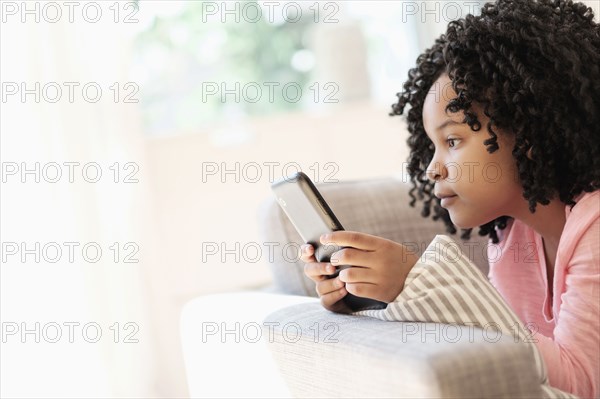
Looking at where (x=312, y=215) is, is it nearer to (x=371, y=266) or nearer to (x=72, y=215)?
(x=371, y=266)

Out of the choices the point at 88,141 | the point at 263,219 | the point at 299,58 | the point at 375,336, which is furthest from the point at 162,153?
the point at 375,336

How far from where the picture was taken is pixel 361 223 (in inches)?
60.7

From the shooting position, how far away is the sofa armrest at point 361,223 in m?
1.48

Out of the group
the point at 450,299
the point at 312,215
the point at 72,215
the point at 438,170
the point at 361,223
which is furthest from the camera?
the point at 72,215

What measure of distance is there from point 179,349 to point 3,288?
0.81 metres

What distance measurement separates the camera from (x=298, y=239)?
148cm

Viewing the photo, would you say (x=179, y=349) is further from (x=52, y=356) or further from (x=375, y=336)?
(x=375, y=336)

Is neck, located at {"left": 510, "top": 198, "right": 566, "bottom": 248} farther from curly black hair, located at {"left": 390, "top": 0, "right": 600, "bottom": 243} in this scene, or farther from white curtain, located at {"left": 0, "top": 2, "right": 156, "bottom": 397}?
white curtain, located at {"left": 0, "top": 2, "right": 156, "bottom": 397}

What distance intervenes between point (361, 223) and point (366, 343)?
0.59 m

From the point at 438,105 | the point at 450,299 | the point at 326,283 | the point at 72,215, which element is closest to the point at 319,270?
the point at 326,283

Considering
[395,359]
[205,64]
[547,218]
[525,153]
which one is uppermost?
[205,64]

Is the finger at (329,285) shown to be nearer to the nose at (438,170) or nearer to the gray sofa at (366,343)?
the gray sofa at (366,343)

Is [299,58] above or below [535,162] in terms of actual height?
above

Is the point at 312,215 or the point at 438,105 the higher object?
the point at 438,105
